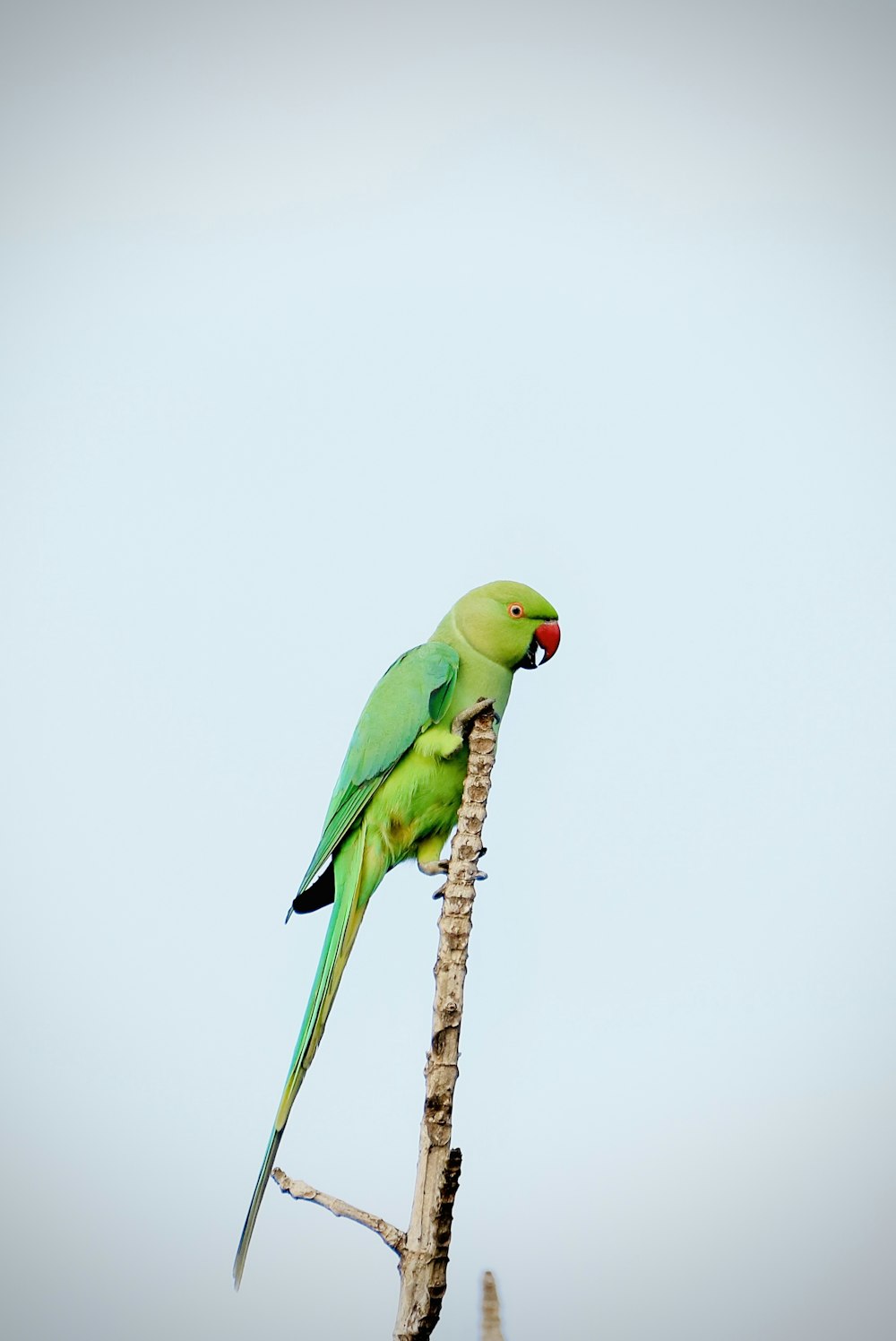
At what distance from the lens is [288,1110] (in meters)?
2.55

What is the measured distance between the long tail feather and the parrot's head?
0.68m

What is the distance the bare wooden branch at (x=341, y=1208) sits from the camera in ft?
7.02

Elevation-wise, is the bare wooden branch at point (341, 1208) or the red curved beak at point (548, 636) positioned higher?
the red curved beak at point (548, 636)

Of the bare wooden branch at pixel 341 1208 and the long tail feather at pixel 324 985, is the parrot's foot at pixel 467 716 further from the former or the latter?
the bare wooden branch at pixel 341 1208

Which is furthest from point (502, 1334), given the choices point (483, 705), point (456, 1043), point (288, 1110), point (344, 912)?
point (483, 705)

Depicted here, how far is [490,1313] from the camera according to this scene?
202cm

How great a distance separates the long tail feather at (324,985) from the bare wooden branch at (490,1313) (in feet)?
1.88

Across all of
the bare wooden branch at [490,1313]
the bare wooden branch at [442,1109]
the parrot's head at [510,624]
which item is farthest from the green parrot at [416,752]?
the bare wooden branch at [490,1313]

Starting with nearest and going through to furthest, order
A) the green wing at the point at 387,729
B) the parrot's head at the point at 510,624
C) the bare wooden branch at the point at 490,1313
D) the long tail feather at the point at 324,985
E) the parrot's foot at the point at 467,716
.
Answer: the bare wooden branch at the point at 490,1313 → the long tail feather at the point at 324,985 → the parrot's foot at the point at 467,716 → the green wing at the point at 387,729 → the parrot's head at the point at 510,624

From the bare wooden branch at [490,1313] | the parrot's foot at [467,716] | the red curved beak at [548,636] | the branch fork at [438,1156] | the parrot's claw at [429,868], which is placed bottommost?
the bare wooden branch at [490,1313]

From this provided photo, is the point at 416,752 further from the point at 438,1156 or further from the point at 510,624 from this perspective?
the point at 438,1156

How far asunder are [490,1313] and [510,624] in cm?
187

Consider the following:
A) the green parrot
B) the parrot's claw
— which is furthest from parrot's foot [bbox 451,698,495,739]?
the parrot's claw

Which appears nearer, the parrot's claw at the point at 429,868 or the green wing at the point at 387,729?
the green wing at the point at 387,729
